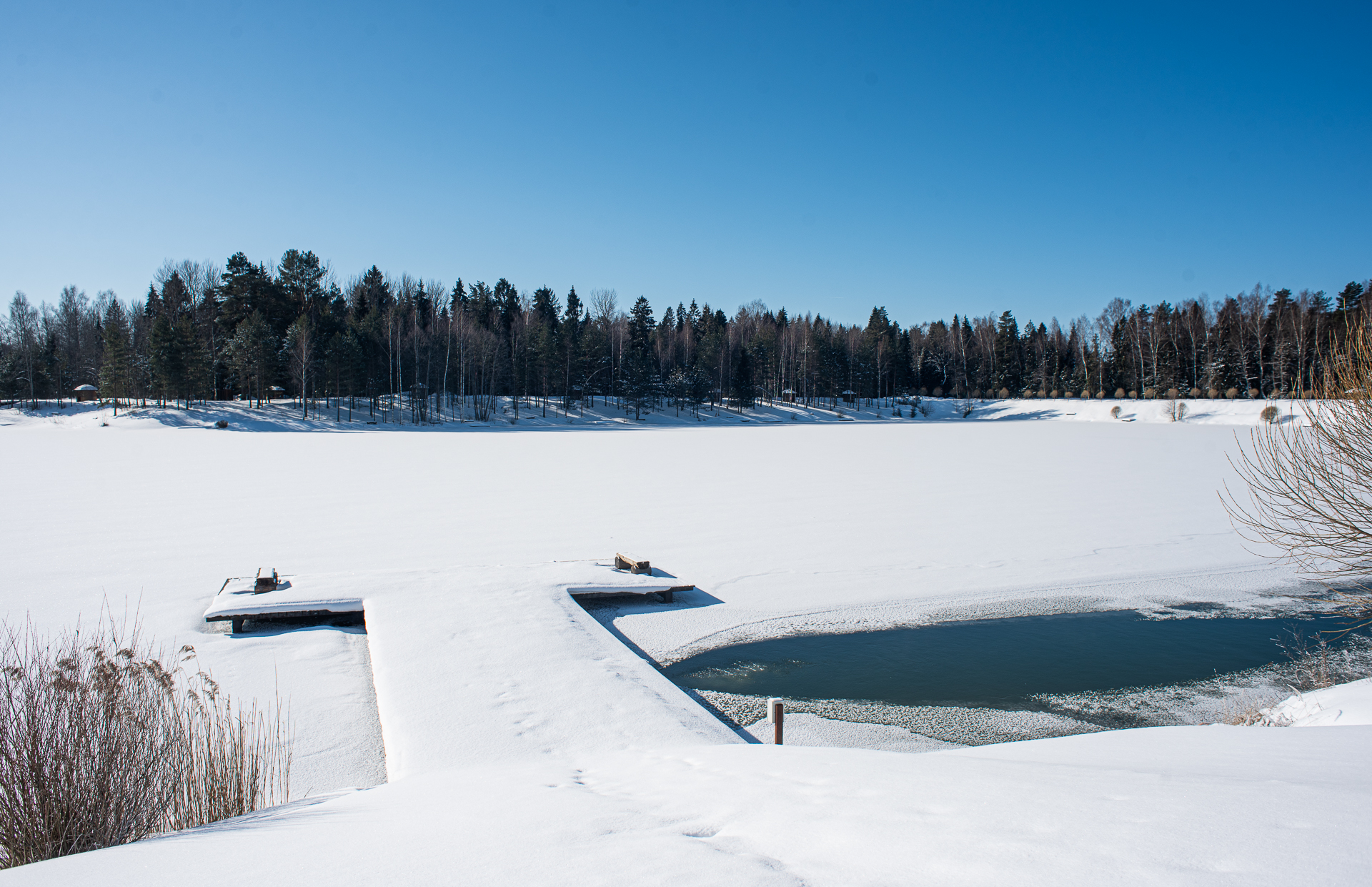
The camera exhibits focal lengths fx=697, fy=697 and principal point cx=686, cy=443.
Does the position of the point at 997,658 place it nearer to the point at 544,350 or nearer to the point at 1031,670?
the point at 1031,670

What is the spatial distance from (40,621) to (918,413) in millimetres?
74040

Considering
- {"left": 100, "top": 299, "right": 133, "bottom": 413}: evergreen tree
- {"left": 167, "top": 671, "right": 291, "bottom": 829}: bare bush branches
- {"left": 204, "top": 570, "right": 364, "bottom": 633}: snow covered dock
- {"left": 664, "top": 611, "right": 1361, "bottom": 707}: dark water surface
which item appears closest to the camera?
{"left": 167, "top": 671, "right": 291, "bottom": 829}: bare bush branches

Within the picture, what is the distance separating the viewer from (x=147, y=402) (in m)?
55.9

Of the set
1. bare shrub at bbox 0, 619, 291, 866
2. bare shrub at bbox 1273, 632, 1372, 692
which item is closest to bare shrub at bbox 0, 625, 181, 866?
bare shrub at bbox 0, 619, 291, 866

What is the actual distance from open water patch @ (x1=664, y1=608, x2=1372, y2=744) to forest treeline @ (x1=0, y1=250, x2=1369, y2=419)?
42.3m

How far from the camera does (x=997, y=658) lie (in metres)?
7.67

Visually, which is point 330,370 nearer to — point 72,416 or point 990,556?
point 72,416

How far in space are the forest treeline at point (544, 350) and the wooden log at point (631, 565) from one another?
46.2 metres

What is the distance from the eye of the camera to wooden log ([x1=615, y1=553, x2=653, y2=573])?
31.6 feet

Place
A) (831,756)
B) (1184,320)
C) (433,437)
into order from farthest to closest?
(1184,320)
(433,437)
(831,756)

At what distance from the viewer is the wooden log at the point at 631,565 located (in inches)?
380

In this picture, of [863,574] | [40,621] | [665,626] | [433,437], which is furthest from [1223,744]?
[433,437]

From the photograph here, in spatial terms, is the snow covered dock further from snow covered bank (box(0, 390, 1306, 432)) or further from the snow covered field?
snow covered bank (box(0, 390, 1306, 432))

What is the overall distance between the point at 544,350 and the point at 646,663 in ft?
184
